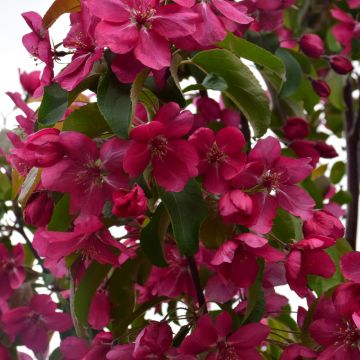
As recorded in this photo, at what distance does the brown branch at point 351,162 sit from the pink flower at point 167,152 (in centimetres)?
66

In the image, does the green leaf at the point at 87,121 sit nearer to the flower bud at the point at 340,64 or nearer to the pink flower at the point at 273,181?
the pink flower at the point at 273,181

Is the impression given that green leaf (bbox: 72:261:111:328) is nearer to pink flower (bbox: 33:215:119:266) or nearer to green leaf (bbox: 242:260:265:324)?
pink flower (bbox: 33:215:119:266)

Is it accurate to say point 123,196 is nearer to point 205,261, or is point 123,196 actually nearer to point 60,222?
point 60,222

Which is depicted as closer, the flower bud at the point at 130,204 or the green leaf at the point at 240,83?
the flower bud at the point at 130,204

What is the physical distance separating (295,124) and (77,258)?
0.42 meters

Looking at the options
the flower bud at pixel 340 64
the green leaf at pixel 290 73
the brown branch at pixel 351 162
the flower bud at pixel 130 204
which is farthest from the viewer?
the brown branch at pixel 351 162

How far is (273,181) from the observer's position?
0.85 meters

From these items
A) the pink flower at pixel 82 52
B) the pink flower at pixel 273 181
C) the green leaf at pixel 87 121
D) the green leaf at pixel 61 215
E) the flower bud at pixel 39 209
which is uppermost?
the pink flower at pixel 82 52

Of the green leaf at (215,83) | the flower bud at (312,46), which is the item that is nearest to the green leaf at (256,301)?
the green leaf at (215,83)

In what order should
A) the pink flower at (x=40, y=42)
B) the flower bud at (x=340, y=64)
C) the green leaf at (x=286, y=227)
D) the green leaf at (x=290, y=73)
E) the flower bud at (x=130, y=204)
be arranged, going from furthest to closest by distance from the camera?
the flower bud at (x=340, y=64) → the green leaf at (x=290, y=73) → the green leaf at (x=286, y=227) → the pink flower at (x=40, y=42) → the flower bud at (x=130, y=204)

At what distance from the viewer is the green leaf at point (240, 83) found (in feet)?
2.83

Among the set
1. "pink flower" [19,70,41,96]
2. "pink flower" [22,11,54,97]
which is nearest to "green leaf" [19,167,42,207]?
"pink flower" [22,11,54,97]

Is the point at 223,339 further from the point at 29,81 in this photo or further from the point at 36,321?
the point at 29,81

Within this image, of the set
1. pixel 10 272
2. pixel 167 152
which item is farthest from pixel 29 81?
pixel 167 152
